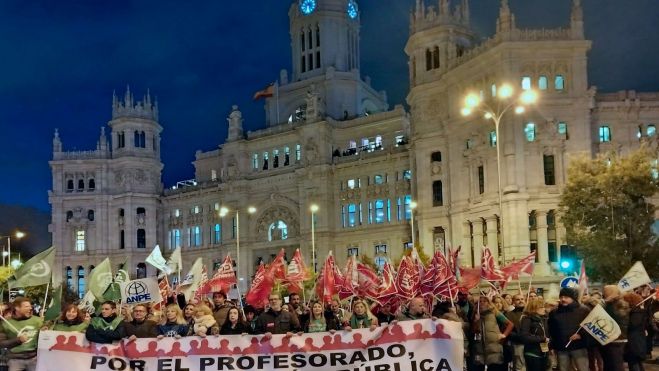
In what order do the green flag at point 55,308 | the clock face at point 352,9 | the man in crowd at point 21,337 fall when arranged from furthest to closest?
the clock face at point 352,9, the green flag at point 55,308, the man in crowd at point 21,337

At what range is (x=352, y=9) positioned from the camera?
88875 millimetres

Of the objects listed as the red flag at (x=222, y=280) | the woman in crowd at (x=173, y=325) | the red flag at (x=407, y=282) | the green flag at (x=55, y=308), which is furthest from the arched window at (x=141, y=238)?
the woman in crowd at (x=173, y=325)

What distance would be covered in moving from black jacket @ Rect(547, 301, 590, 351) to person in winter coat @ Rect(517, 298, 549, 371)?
14.0 inches

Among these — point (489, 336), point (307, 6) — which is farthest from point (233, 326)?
point (307, 6)

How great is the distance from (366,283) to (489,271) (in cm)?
361

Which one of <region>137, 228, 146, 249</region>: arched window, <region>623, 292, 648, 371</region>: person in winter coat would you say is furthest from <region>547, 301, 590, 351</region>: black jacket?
<region>137, 228, 146, 249</region>: arched window

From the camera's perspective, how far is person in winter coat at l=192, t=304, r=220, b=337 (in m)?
12.7

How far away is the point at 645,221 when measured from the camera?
124ft

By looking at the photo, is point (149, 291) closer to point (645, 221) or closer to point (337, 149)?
point (645, 221)

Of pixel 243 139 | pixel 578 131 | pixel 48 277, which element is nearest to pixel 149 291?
pixel 48 277

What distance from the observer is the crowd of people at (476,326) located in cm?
1263

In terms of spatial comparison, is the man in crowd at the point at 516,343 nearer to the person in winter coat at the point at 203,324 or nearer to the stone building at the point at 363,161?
the person in winter coat at the point at 203,324

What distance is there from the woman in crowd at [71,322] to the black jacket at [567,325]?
8.59 m

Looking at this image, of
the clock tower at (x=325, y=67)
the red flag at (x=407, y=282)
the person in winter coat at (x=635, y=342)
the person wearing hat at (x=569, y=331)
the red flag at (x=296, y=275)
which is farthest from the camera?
the clock tower at (x=325, y=67)
